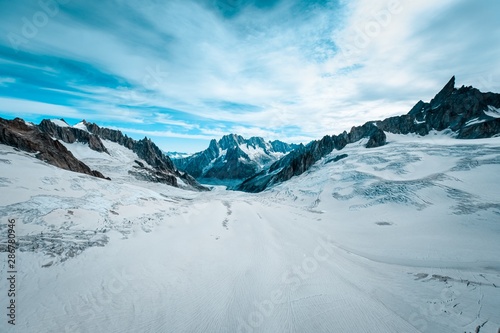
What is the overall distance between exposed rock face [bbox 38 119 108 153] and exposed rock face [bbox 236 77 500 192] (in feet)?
301

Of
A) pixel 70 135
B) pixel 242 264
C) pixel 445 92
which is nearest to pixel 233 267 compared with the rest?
pixel 242 264

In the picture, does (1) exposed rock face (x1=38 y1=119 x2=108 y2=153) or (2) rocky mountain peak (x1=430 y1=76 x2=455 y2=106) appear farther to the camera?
(2) rocky mountain peak (x1=430 y1=76 x2=455 y2=106)

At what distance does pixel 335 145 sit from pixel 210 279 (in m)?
115

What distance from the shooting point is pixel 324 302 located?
8258 mm

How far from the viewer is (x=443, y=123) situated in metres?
95.8

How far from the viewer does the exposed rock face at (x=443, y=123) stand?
8006 cm

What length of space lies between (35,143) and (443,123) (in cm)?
14085

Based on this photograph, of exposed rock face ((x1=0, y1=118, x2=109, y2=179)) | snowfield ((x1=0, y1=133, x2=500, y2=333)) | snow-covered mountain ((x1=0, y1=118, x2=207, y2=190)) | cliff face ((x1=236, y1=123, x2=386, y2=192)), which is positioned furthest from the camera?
cliff face ((x1=236, y1=123, x2=386, y2=192))

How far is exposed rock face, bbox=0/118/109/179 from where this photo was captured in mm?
31922

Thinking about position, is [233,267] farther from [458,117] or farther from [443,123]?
[458,117]

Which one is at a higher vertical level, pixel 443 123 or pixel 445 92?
pixel 445 92

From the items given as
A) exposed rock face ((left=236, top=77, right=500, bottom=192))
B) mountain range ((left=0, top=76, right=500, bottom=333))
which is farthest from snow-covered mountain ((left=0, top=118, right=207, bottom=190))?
exposed rock face ((left=236, top=77, right=500, bottom=192))

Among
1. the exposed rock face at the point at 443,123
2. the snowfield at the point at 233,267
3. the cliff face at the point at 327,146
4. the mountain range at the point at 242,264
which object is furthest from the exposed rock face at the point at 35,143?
the exposed rock face at the point at 443,123

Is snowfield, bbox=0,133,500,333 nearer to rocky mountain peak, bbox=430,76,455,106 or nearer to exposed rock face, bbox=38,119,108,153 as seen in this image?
exposed rock face, bbox=38,119,108,153
